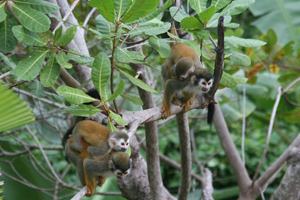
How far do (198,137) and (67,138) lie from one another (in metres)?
3.49

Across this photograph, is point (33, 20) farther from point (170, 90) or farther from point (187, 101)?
point (187, 101)

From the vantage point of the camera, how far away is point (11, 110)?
0.93 metres

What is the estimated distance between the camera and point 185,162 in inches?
99.3

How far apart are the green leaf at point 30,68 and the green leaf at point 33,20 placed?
0.56ft

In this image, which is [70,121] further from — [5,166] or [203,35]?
[203,35]

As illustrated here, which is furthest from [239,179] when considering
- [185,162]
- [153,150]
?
[153,150]

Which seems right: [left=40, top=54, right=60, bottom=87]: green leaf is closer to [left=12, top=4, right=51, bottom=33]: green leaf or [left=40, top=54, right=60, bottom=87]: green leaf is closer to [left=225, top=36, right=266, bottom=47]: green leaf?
[left=12, top=4, right=51, bottom=33]: green leaf

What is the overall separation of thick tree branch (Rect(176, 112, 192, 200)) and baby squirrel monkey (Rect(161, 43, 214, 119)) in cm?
14

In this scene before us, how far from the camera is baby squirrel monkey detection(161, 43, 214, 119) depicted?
6.68 ft

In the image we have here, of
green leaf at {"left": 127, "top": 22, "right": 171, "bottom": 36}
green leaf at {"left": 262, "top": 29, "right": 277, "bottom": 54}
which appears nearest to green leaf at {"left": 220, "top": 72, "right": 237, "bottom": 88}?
green leaf at {"left": 127, "top": 22, "right": 171, "bottom": 36}

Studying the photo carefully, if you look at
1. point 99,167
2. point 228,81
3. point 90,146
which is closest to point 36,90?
point 90,146

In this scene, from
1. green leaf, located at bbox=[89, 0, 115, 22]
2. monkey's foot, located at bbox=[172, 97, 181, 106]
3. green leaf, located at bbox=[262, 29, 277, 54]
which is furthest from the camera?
green leaf, located at bbox=[262, 29, 277, 54]

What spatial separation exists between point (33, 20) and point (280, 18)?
13.9 feet

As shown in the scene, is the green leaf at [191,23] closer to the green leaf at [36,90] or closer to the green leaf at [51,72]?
the green leaf at [51,72]
